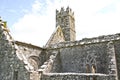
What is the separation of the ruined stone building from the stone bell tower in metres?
11.4

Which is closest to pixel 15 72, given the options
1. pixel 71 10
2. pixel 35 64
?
pixel 35 64

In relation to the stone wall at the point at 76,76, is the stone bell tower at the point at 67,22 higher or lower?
higher

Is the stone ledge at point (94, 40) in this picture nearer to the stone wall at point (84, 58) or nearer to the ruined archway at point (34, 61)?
the stone wall at point (84, 58)

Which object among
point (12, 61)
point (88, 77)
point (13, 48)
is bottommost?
point (88, 77)

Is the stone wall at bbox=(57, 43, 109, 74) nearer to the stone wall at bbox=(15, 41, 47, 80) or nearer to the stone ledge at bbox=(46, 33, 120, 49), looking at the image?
the stone ledge at bbox=(46, 33, 120, 49)

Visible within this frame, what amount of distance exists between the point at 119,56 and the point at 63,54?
213 inches

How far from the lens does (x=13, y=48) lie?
1555 cm

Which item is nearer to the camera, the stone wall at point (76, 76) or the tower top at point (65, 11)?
the stone wall at point (76, 76)

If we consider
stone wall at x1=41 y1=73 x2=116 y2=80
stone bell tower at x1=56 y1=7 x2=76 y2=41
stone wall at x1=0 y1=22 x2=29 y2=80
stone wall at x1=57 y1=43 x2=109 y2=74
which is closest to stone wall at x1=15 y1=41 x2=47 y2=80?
stone wall at x1=0 y1=22 x2=29 y2=80

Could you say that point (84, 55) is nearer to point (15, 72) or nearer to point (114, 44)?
point (114, 44)

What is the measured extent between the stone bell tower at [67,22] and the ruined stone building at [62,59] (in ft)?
37.2

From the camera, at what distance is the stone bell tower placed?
3198cm

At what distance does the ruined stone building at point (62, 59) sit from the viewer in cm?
1458

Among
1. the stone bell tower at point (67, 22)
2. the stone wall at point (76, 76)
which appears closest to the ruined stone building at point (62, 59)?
the stone wall at point (76, 76)
